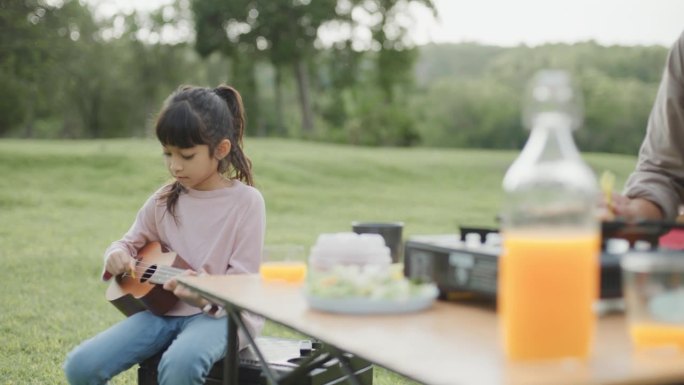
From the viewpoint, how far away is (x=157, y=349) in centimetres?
304

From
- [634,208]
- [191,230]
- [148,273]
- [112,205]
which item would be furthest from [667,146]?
[112,205]

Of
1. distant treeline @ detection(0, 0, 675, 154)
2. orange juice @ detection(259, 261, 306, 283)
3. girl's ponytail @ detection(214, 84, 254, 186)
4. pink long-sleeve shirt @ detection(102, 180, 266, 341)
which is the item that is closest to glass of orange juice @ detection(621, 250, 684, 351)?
orange juice @ detection(259, 261, 306, 283)

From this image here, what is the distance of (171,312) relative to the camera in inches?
119

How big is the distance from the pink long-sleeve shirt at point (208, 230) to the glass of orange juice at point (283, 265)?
2.25ft

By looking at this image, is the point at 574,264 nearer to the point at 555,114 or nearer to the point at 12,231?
the point at 555,114

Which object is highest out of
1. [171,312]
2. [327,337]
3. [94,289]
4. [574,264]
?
[574,264]

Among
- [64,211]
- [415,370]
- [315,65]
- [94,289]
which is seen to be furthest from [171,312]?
[315,65]

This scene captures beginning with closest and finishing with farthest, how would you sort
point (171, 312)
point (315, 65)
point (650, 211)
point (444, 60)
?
1. point (650, 211)
2. point (171, 312)
3. point (315, 65)
4. point (444, 60)

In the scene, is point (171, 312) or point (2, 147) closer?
point (171, 312)

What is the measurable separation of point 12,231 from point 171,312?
8.24 m

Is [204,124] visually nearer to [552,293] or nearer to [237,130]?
[237,130]

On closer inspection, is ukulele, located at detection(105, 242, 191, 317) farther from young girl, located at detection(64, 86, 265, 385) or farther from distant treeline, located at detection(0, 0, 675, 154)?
distant treeline, located at detection(0, 0, 675, 154)

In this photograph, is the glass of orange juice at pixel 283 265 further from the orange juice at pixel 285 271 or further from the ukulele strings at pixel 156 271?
the ukulele strings at pixel 156 271

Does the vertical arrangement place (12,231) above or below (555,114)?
below
